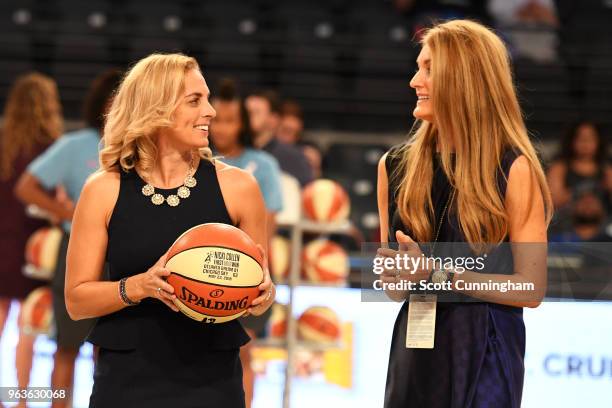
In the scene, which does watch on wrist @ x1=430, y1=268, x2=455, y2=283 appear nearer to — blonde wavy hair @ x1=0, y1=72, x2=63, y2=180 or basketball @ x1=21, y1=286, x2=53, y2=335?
basketball @ x1=21, y1=286, x2=53, y2=335

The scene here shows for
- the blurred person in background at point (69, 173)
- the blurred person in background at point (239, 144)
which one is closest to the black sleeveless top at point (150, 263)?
the blurred person in background at point (69, 173)

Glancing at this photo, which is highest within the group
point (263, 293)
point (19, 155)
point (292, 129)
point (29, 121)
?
point (292, 129)

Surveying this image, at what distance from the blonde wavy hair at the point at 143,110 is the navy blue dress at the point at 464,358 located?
800 mm

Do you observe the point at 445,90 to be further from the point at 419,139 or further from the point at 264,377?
the point at 264,377

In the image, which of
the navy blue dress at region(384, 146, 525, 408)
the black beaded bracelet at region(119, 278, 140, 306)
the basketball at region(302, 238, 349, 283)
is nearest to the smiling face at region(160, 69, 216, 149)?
the black beaded bracelet at region(119, 278, 140, 306)

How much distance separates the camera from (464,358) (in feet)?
8.71

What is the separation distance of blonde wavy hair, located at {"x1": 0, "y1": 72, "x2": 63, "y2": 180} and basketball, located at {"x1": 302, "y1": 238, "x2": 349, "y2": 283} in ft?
5.21

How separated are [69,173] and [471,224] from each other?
2.59 metres

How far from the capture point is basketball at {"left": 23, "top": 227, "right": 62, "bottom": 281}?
5148 millimetres

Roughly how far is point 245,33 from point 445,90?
26.7 ft

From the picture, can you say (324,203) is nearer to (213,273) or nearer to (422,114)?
(422,114)

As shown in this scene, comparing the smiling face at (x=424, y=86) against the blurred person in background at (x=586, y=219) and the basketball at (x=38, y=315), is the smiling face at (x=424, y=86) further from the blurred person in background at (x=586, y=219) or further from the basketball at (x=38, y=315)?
the blurred person in background at (x=586, y=219)

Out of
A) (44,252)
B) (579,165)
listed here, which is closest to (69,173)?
(44,252)

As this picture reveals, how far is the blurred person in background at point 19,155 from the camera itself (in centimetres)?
575
